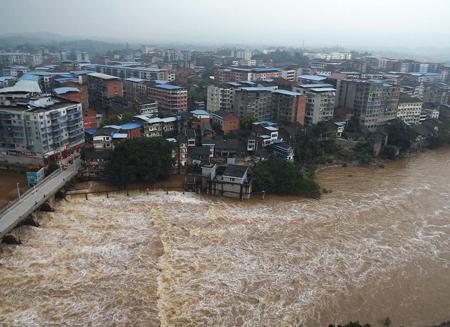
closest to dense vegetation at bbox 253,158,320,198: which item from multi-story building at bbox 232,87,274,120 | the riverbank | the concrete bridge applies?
the concrete bridge

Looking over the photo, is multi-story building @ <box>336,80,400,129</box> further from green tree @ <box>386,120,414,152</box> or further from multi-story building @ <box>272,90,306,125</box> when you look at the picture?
multi-story building @ <box>272,90,306,125</box>

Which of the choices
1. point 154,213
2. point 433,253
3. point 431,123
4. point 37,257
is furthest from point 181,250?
point 431,123

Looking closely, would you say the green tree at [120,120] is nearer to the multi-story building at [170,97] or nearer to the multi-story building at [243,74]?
the multi-story building at [170,97]

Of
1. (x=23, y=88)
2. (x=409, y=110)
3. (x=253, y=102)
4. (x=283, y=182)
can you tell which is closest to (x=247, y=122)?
(x=253, y=102)

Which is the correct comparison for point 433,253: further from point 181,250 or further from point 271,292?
point 181,250

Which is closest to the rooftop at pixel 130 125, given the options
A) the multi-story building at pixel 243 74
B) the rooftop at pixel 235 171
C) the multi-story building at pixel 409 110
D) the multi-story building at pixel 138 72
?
the rooftop at pixel 235 171

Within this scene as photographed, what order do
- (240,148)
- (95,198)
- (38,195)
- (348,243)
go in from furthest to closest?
(240,148) → (95,198) → (38,195) → (348,243)

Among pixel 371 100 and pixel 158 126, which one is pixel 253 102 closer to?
pixel 158 126

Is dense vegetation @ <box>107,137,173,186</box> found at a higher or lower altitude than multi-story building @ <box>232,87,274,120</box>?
lower
